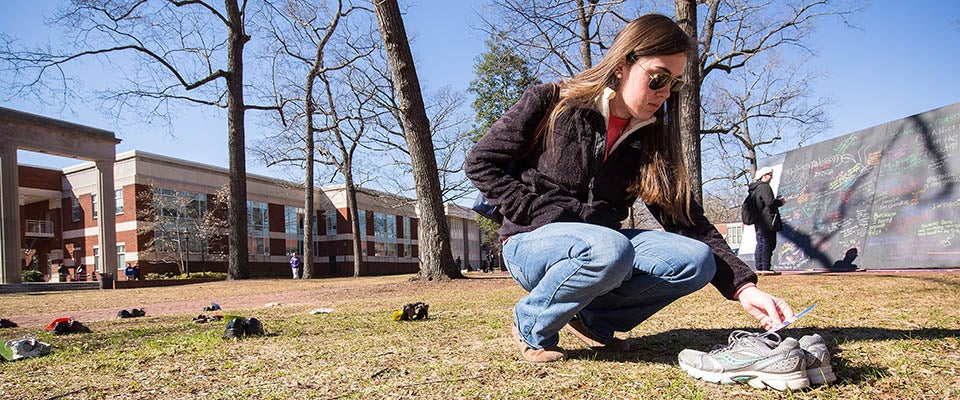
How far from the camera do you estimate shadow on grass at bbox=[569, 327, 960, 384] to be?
2.09 meters

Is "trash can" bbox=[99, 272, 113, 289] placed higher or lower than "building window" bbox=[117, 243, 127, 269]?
lower

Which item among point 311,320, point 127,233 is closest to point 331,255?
point 127,233

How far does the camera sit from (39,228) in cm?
3706

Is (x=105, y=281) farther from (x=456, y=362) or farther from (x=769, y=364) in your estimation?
(x=769, y=364)

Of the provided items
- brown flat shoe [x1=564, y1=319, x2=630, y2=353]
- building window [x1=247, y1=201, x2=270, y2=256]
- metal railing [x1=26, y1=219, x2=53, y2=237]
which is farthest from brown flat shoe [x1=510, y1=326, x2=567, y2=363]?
metal railing [x1=26, y1=219, x2=53, y2=237]

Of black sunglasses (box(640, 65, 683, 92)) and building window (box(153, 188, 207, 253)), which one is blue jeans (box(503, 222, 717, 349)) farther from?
building window (box(153, 188, 207, 253))

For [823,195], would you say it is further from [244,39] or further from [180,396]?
[244,39]

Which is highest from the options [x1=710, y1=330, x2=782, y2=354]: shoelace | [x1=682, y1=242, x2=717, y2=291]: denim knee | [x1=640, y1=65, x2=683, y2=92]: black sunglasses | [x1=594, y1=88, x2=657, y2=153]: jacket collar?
[x1=640, y1=65, x2=683, y2=92]: black sunglasses

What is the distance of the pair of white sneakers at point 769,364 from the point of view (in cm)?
176

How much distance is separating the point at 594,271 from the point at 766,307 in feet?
2.08

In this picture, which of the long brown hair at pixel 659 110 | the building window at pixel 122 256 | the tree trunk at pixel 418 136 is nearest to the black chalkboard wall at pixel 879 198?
the tree trunk at pixel 418 136

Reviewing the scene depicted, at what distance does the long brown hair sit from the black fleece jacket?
0.27 feet

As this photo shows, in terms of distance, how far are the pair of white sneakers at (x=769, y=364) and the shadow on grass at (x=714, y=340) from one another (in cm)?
19

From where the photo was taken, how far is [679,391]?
5.93ft
